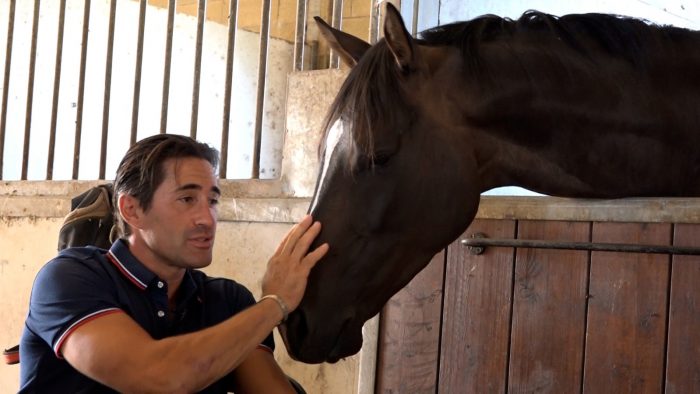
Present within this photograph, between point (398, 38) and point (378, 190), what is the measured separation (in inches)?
10.0

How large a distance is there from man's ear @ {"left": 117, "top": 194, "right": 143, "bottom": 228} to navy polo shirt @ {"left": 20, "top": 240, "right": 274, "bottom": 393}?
0.16ft

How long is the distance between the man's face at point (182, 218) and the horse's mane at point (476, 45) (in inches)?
9.8

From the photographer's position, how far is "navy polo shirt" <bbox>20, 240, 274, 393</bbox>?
1.52 metres

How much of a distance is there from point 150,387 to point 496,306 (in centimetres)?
85

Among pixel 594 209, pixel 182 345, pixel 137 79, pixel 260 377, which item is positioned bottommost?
pixel 260 377

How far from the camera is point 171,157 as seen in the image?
1692 mm

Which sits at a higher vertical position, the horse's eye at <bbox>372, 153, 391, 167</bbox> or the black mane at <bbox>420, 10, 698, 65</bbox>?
the black mane at <bbox>420, 10, 698, 65</bbox>

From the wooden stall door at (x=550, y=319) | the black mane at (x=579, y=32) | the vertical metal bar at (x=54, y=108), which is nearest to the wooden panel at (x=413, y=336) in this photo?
the wooden stall door at (x=550, y=319)

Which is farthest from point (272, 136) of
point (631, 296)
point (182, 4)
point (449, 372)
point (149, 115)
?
point (631, 296)

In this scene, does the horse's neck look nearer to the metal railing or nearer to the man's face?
the man's face

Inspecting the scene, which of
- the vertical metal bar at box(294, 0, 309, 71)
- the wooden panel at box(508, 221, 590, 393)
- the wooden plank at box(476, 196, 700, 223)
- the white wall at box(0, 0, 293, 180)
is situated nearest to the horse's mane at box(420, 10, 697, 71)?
the wooden plank at box(476, 196, 700, 223)

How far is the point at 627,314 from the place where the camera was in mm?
1808

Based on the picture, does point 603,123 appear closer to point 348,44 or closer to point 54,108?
point 348,44

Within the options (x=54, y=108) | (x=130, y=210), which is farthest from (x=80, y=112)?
(x=130, y=210)
